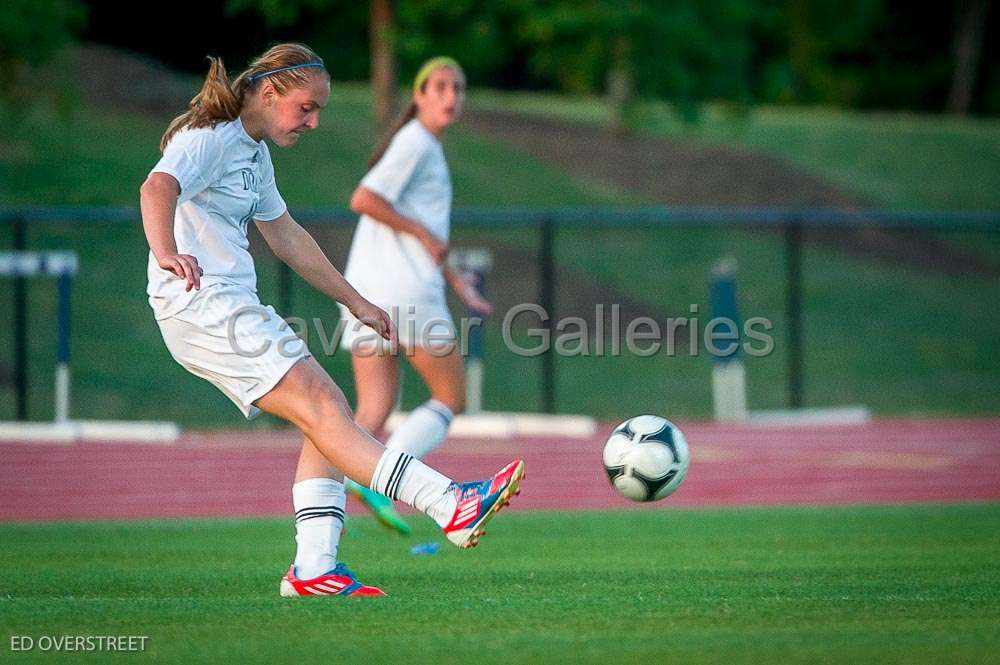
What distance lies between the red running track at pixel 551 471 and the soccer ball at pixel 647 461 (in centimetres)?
394

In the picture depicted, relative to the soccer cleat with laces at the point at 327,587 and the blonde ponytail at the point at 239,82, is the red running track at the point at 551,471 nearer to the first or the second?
the soccer cleat with laces at the point at 327,587

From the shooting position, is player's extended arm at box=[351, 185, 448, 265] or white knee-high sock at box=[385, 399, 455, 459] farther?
player's extended arm at box=[351, 185, 448, 265]

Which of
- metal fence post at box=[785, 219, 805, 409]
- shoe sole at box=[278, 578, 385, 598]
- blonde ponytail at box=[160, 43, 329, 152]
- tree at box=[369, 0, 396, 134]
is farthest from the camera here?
tree at box=[369, 0, 396, 134]

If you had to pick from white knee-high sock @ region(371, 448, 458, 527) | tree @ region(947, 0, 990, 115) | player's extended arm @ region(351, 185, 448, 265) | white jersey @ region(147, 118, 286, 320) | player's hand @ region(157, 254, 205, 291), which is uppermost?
tree @ region(947, 0, 990, 115)

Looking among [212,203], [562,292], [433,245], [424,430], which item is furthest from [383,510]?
[562,292]

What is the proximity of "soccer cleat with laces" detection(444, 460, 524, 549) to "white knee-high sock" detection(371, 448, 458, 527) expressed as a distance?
0.03m

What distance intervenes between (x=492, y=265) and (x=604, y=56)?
5.43 metres

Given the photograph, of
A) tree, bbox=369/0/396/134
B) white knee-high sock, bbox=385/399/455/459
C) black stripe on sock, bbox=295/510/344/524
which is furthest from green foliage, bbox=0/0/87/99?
black stripe on sock, bbox=295/510/344/524

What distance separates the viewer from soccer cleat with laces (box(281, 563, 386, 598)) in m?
5.41

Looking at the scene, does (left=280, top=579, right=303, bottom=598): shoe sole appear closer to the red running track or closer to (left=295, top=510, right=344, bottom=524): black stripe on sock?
(left=295, top=510, right=344, bottom=524): black stripe on sock

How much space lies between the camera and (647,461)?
6.17 metres

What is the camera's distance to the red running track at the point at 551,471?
10.4 metres

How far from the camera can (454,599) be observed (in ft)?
17.1

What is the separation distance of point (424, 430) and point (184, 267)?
9.34 feet
